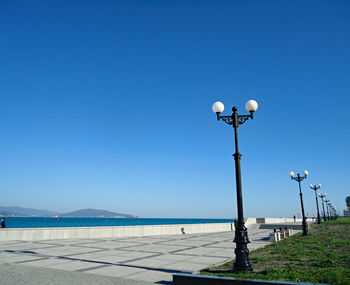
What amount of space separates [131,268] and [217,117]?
622cm

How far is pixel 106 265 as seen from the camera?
9.89 m

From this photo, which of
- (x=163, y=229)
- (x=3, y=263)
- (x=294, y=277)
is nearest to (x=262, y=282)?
(x=294, y=277)

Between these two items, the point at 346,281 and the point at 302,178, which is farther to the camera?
Result: the point at 302,178

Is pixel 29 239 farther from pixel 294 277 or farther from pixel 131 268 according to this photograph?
pixel 294 277

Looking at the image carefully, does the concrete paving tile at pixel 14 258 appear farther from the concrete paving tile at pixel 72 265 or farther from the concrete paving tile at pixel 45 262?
the concrete paving tile at pixel 72 265

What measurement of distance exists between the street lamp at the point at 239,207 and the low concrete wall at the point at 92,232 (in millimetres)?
17225

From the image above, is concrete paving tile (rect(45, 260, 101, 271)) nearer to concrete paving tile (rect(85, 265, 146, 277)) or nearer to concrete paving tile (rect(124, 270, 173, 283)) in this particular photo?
concrete paving tile (rect(85, 265, 146, 277))

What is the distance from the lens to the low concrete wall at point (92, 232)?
63.8 ft

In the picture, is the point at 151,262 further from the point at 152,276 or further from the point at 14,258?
the point at 14,258

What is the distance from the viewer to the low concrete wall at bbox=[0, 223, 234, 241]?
19438 mm

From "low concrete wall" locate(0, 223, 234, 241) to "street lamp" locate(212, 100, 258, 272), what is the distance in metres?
17.2

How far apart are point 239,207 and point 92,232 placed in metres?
18.0

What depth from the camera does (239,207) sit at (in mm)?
8609

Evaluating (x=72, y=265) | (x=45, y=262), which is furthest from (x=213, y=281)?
(x=45, y=262)
